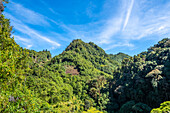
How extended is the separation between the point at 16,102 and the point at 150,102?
43673mm

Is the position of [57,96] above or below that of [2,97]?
below

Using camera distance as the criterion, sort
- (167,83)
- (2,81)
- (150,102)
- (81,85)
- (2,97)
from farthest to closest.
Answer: (81,85)
(150,102)
(167,83)
(2,81)
(2,97)

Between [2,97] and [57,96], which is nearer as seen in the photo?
[2,97]

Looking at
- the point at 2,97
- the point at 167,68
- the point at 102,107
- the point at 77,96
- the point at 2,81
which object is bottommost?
the point at 102,107

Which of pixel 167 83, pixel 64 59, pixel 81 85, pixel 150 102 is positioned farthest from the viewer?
pixel 64 59

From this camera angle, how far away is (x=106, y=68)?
14725 cm

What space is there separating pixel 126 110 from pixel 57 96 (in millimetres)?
38069

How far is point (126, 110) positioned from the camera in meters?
39.8

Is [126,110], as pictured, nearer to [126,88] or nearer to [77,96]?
[126,88]

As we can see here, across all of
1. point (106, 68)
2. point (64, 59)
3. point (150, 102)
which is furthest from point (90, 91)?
point (106, 68)

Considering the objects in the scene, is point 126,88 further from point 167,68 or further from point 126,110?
point 167,68

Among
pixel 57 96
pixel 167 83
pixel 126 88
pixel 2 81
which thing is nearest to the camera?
pixel 2 81

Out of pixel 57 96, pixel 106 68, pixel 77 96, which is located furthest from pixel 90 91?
pixel 106 68

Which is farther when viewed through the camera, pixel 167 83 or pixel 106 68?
pixel 106 68
